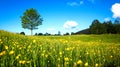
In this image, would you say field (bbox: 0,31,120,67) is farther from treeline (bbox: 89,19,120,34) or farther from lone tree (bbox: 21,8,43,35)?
treeline (bbox: 89,19,120,34)

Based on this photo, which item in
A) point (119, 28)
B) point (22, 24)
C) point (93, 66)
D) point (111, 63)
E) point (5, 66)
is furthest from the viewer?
point (119, 28)

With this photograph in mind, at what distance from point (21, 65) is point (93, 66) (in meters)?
1.86

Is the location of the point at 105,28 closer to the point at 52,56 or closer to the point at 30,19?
the point at 30,19

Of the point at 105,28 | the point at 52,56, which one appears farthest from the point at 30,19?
the point at 52,56

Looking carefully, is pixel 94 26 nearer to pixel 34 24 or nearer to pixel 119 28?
pixel 119 28

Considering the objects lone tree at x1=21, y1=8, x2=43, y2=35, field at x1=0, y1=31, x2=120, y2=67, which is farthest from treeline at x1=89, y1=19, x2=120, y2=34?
field at x1=0, y1=31, x2=120, y2=67

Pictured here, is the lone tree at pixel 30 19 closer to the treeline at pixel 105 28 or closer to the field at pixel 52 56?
the treeline at pixel 105 28

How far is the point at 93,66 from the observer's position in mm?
4742

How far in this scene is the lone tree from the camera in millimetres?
68375

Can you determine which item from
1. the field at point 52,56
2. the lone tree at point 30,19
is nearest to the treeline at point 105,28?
the lone tree at point 30,19

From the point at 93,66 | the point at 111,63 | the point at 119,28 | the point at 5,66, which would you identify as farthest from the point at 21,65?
the point at 119,28

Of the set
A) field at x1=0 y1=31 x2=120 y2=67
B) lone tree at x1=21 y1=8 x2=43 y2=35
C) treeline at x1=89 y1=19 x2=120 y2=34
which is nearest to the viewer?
field at x1=0 y1=31 x2=120 y2=67

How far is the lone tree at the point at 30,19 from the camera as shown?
6838 cm

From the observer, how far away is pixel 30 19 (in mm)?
69438
